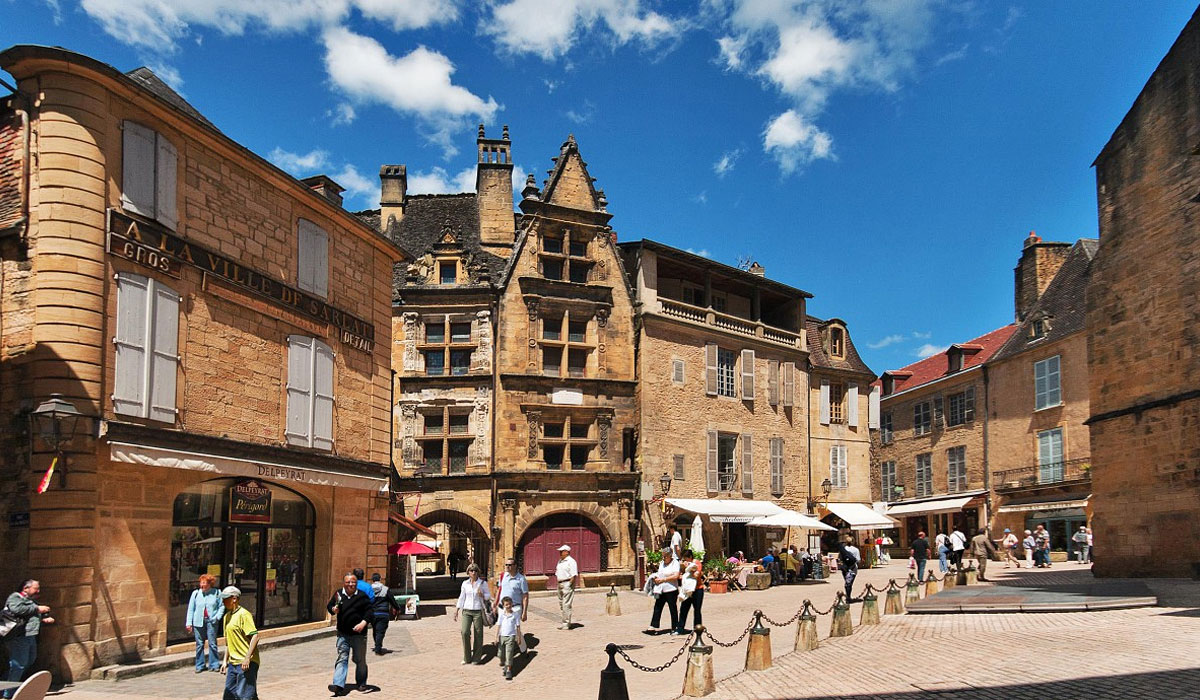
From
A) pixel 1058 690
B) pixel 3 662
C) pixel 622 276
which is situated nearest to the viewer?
pixel 1058 690

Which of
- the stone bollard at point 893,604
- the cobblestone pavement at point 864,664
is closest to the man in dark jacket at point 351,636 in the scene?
the cobblestone pavement at point 864,664

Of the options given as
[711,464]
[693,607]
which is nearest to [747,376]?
[711,464]

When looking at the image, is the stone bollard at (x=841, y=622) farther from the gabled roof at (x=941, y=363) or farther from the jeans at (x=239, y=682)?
the gabled roof at (x=941, y=363)

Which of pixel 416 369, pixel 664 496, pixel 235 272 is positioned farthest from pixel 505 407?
pixel 235 272

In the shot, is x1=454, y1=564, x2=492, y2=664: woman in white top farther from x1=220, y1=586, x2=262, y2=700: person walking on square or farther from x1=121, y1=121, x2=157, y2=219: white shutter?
x1=121, y1=121, x2=157, y2=219: white shutter

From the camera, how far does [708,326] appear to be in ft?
90.8

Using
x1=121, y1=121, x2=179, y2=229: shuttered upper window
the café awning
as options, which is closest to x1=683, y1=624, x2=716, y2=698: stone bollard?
x1=121, y1=121, x2=179, y2=229: shuttered upper window

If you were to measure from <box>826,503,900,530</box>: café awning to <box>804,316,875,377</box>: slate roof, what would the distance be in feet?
15.3

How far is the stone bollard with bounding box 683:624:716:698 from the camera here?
30.1 ft

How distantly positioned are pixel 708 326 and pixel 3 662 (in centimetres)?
2045

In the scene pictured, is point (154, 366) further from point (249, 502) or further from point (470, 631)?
point (470, 631)

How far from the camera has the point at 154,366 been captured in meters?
11.8

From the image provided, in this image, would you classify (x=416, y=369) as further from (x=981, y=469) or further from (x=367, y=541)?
(x=981, y=469)

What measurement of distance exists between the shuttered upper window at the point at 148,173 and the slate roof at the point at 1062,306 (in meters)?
27.0
